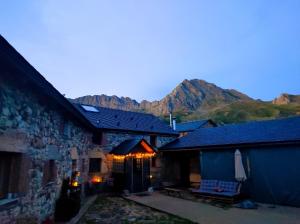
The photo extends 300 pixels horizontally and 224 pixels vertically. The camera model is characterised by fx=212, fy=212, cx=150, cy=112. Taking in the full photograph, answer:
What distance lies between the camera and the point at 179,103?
72250mm

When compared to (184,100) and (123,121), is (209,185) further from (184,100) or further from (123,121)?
(184,100)

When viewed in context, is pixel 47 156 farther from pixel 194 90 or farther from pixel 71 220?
pixel 194 90

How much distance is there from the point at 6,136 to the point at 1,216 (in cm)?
119

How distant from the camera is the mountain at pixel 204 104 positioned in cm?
5219

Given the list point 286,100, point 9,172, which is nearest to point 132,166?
point 9,172

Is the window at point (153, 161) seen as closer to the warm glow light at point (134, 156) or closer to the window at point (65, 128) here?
the warm glow light at point (134, 156)

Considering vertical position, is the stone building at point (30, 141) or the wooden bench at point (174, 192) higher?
the stone building at point (30, 141)

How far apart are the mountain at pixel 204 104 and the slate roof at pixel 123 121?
110 feet

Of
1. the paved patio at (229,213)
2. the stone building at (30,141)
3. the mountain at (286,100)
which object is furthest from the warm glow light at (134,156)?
the mountain at (286,100)

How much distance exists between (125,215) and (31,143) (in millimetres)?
4468

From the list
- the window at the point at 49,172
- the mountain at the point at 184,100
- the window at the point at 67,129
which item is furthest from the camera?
the mountain at the point at 184,100

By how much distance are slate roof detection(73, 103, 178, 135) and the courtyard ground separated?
5.49 meters

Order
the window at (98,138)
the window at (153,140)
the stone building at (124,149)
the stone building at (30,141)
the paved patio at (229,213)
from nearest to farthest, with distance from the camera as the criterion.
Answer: the stone building at (30,141) < the paved patio at (229,213) < the stone building at (124,149) < the window at (98,138) < the window at (153,140)

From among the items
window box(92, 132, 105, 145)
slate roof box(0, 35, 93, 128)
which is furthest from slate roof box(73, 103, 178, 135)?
slate roof box(0, 35, 93, 128)
